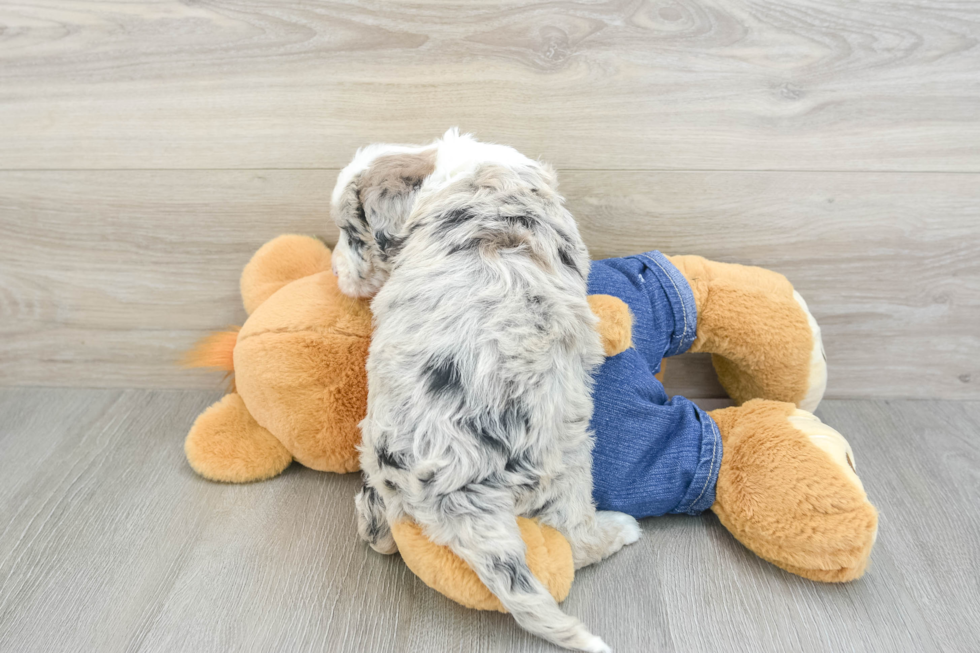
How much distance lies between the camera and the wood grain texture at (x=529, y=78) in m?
0.97

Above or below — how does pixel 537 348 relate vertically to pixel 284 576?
above

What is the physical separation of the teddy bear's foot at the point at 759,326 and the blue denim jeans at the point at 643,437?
7 centimetres

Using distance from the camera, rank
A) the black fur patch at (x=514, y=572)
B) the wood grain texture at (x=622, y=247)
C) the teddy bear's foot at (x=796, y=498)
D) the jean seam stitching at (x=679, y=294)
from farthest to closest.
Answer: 1. the wood grain texture at (x=622, y=247)
2. the jean seam stitching at (x=679, y=294)
3. the teddy bear's foot at (x=796, y=498)
4. the black fur patch at (x=514, y=572)

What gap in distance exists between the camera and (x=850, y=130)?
1013 mm

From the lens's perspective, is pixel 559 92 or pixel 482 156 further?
pixel 559 92

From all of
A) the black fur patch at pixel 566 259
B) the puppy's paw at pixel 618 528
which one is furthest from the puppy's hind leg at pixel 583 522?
the black fur patch at pixel 566 259

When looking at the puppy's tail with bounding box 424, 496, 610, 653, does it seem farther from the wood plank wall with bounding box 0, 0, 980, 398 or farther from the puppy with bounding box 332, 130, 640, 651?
the wood plank wall with bounding box 0, 0, 980, 398

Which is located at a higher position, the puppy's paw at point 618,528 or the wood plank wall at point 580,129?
the wood plank wall at point 580,129

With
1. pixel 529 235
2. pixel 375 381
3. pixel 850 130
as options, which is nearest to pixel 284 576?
pixel 375 381

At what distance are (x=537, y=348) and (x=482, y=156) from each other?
0.86ft

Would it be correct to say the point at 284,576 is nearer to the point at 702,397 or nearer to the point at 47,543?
the point at 47,543

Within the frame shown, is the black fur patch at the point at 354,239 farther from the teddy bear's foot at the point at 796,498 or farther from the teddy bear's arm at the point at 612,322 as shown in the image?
the teddy bear's foot at the point at 796,498

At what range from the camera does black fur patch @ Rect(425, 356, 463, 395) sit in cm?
70

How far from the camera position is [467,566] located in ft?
2.43
